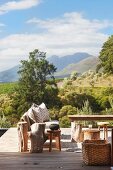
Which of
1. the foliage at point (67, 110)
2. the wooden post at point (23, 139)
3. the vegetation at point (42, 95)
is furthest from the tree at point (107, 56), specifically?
Result: the wooden post at point (23, 139)

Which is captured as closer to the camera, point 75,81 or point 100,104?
point 100,104

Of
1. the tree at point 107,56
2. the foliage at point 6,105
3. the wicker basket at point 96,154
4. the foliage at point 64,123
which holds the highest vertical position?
the tree at point 107,56

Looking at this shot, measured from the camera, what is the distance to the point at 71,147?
398 inches

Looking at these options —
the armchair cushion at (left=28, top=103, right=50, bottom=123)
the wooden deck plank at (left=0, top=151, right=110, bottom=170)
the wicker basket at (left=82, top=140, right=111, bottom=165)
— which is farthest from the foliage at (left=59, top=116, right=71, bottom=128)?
the wicker basket at (left=82, top=140, right=111, bottom=165)

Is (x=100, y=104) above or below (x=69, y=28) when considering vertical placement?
below

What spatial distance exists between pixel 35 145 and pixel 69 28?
28.0m

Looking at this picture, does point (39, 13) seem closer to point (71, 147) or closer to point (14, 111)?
point (14, 111)

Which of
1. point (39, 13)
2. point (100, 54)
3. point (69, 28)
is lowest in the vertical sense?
point (100, 54)

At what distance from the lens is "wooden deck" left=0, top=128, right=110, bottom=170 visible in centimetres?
732

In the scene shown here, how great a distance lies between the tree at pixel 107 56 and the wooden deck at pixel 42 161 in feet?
41.1

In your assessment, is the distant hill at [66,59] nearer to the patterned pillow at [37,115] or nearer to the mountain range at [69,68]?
the mountain range at [69,68]

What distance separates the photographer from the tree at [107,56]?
2171 cm

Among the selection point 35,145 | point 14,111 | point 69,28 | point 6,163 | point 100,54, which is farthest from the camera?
point 69,28

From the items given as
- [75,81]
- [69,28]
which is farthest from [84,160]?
[69,28]
